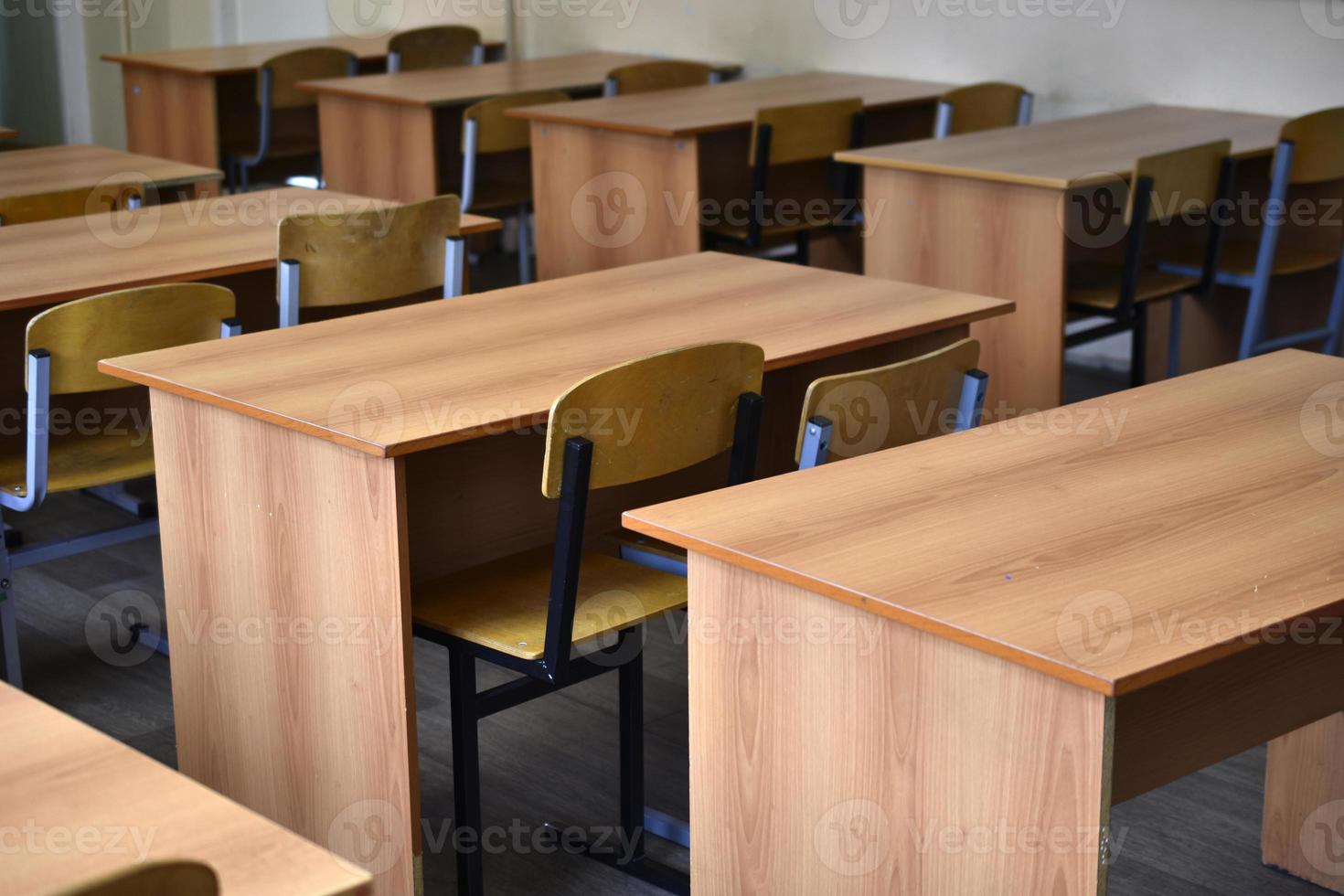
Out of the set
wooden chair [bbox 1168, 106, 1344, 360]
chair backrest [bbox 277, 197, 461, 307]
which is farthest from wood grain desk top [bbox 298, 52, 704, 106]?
wooden chair [bbox 1168, 106, 1344, 360]

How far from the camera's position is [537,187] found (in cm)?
508

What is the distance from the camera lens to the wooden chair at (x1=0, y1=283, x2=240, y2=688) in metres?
2.72

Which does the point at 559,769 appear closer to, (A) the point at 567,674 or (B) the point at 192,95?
(A) the point at 567,674

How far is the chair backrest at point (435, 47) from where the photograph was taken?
649cm

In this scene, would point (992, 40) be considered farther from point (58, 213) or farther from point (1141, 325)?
point (58, 213)

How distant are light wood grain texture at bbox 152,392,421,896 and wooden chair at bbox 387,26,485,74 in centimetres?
421

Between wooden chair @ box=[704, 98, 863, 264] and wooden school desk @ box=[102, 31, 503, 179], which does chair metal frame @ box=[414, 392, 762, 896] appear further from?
wooden school desk @ box=[102, 31, 503, 179]

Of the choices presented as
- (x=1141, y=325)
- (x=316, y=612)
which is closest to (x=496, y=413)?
(x=316, y=612)

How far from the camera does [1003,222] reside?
159 inches

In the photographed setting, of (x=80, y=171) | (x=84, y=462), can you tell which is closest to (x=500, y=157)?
(x=80, y=171)

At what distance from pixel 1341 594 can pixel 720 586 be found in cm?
61

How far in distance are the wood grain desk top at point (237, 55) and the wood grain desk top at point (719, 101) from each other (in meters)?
1.54

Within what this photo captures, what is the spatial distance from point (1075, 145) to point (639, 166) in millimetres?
1230

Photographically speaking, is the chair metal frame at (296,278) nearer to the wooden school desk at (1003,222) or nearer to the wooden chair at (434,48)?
the wooden school desk at (1003,222)
